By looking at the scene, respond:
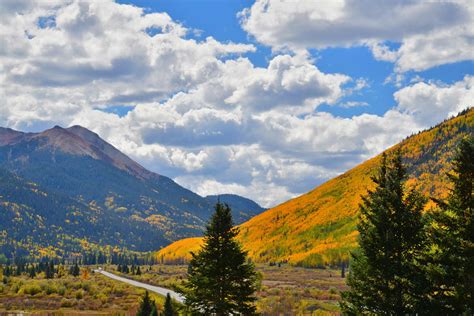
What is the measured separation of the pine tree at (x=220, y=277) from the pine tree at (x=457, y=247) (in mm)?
9765

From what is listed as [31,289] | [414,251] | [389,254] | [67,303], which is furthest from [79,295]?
[414,251]

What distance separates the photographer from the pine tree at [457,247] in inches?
870

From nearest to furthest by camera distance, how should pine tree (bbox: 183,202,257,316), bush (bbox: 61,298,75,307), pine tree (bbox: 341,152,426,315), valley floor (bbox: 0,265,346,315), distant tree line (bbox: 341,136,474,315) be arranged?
distant tree line (bbox: 341,136,474,315) → pine tree (bbox: 341,152,426,315) → pine tree (bbox: 183,202,257,316) → valley floor (bbox: 0,265,346,315) → bush (bbox: 61,298,75,307)

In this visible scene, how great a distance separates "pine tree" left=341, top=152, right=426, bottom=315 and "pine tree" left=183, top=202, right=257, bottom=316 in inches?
218

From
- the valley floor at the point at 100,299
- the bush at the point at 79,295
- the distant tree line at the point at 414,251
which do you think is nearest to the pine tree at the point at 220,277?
the distant tree line at the point at 414,251

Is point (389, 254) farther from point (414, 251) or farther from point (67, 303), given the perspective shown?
point (67, 303)

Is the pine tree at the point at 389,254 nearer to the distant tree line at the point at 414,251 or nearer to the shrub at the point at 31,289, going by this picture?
the distant tree line at the point at 414,251

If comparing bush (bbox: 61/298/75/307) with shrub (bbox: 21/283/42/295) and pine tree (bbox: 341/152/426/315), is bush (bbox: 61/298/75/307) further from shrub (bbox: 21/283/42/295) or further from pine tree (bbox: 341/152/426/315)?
pine tree (bbox: 341/152/426/315)

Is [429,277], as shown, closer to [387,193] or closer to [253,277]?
[387,193]

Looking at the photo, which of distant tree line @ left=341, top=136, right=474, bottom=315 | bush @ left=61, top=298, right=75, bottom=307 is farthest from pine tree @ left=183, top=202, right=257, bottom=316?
bush @ left=61, top=298, right=75, bottom=307

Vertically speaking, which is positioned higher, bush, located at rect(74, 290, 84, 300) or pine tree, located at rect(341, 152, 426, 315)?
pine tree, located at rect(341, 152, 426, 315)

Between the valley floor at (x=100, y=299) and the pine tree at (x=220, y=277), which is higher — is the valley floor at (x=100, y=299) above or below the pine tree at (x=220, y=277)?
below

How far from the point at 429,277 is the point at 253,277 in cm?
1022

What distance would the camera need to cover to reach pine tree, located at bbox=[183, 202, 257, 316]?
29.4 metres
